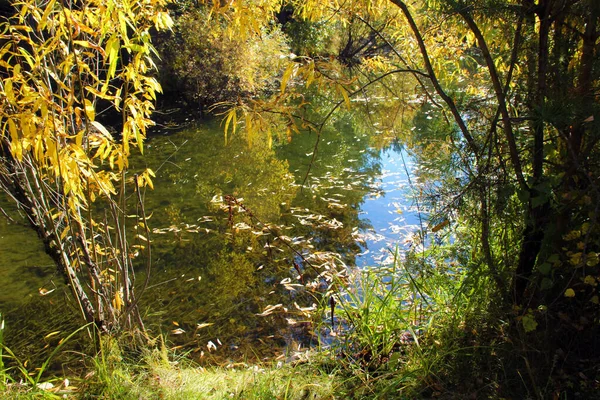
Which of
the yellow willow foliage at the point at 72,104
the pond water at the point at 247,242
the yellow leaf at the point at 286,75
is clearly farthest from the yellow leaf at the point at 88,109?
the pond water at the point at 247,242

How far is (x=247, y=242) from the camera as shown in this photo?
5.32m

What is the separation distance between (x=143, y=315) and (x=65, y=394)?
1.41 metres

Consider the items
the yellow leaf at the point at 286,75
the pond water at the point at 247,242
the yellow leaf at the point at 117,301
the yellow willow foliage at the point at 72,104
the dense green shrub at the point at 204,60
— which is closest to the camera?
the yellow leaf at the point at 286,75

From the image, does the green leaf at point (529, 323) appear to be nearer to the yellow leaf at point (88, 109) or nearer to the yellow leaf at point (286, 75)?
→ the yellow leaf at point (286, 75)

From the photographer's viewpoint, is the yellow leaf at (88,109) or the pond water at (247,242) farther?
the pond water at (247,242)

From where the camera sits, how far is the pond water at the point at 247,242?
3865 mm

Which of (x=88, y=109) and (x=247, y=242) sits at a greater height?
(x=88, y=109)

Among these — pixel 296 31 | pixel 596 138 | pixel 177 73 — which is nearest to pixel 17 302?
pixel 596 138

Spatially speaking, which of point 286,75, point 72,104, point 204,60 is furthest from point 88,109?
point 204,60

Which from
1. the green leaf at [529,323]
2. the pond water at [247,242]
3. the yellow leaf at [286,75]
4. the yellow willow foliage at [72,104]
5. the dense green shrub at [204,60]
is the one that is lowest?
the pond water at [247,242]

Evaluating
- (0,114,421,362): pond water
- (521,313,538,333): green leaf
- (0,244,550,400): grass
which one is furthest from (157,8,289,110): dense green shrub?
(521,313,538,333): green leaf

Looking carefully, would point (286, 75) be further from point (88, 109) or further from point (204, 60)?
point (204, 60)

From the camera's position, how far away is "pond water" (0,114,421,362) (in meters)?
3.87

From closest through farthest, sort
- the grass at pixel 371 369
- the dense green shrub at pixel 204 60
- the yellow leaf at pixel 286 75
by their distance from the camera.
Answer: the yellow leaf at pixel 286 75 < the grass at pixel 371 369 < the dense green shrub at pixel 204 60
